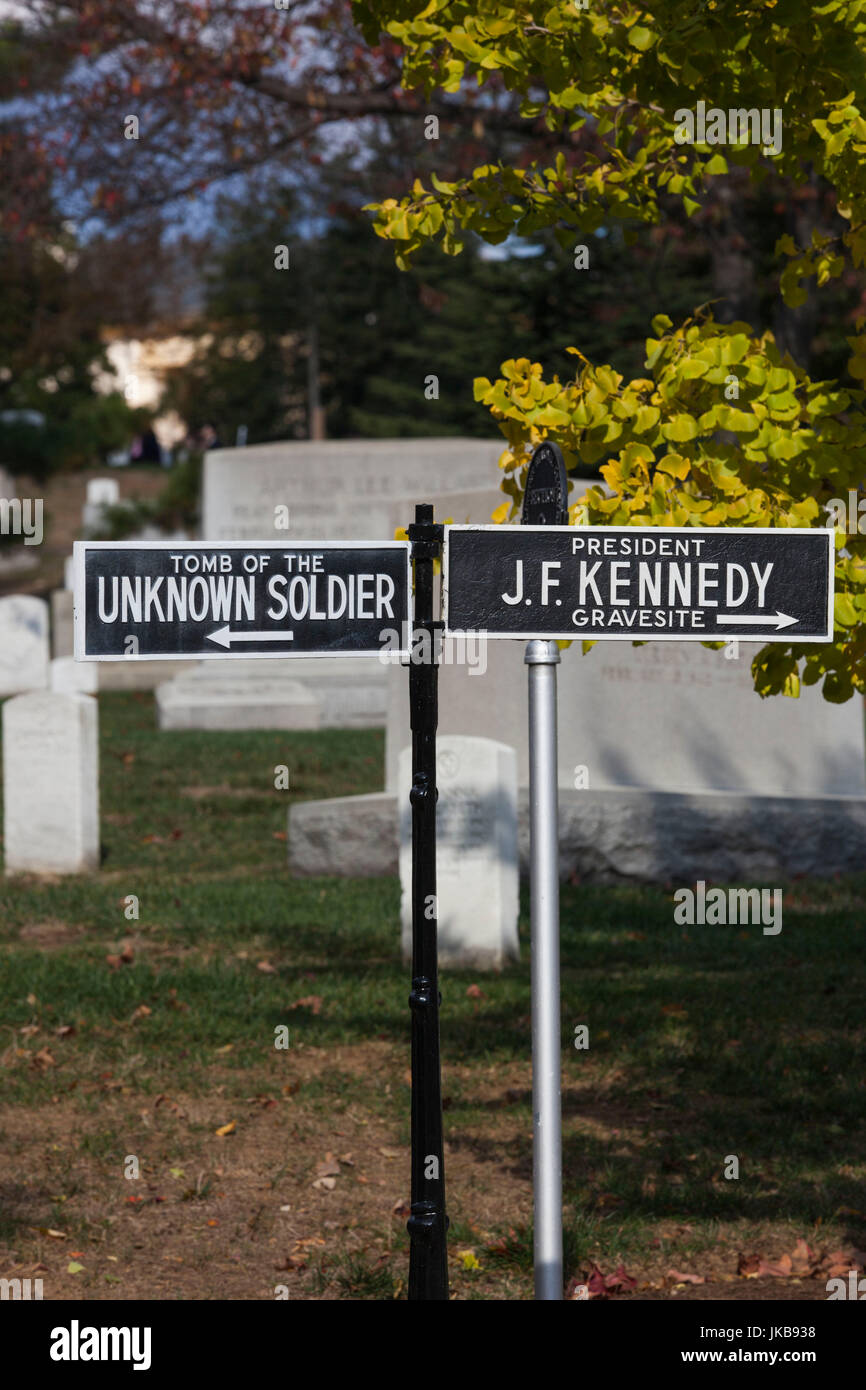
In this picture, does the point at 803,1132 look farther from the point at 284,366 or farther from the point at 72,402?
the point at 284,366

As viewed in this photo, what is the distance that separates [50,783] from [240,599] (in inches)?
272

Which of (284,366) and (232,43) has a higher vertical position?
(284,366)

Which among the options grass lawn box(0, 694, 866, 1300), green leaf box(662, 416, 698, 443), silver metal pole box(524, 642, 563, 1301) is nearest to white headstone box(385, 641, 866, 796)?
grass lawn box(0, 694, 866, 1300)

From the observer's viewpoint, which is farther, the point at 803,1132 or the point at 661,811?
the point at 661,811

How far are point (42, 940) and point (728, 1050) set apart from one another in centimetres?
377

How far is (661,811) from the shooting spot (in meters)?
9.70

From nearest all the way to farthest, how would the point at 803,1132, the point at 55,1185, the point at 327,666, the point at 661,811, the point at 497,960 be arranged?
the point at 55,1185 → the point at 803,1132 → the point at 497,960 → the point at 661,811 → the point at 327,666

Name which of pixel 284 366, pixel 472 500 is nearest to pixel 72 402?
pixel 284 366

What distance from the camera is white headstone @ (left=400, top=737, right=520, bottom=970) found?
772 cm

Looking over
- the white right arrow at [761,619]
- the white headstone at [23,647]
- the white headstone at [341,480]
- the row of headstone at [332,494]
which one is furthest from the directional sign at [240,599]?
the white headstone at [23,647]

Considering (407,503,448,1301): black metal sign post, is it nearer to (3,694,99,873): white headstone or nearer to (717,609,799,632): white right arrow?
(717,609,799,632): white right arrow

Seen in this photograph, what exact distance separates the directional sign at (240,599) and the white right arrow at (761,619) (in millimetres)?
657

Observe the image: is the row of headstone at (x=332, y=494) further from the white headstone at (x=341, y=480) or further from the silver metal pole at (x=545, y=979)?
the silver metal pole at (x=545, y=979)

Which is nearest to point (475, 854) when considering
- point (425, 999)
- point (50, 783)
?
point (50, 783)
